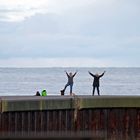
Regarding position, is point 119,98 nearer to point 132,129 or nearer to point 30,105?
point 132,129

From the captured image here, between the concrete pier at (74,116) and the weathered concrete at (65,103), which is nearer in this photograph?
the weathered concrete at (65,103)

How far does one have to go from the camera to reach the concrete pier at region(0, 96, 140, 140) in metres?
15.9

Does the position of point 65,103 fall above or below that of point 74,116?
above

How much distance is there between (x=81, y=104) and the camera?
16.2 m

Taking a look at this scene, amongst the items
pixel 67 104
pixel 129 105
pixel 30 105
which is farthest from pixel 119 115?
pixel 30 105

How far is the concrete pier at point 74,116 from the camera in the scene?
52.3 ft

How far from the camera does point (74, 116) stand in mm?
16266

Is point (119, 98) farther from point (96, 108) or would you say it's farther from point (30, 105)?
point (30, 105)

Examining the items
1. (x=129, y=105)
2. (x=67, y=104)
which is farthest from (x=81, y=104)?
(x=129, y=105)

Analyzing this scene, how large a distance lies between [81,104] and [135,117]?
5.33ft

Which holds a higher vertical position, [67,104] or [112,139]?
[67,104]

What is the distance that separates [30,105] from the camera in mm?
15922

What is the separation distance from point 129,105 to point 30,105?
2.87m

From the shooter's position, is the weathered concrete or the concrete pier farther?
the concrete pier
